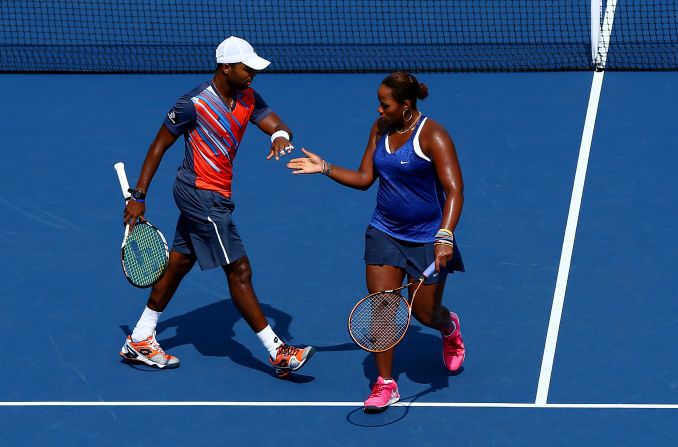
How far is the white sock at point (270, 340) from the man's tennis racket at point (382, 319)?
873 millimetres

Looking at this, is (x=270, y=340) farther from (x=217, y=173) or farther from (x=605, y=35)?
(x=605, y=35)

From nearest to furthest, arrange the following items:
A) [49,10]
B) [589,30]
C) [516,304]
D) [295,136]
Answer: [516,304]
[295,136]
[589,30]
[49,10]

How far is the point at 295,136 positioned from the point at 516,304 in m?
3.80

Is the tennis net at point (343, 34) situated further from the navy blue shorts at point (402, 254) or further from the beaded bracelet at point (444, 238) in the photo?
the beaded bracelet at point (444, 238)

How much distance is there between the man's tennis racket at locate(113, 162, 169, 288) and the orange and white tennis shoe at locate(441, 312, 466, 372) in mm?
1877

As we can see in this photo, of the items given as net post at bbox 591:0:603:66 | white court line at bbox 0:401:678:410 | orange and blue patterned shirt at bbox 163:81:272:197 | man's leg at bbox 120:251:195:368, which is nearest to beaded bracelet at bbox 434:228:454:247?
white court line at bbox 0:401:678:410

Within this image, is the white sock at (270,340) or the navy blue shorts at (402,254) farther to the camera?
the white sock at (270,340)

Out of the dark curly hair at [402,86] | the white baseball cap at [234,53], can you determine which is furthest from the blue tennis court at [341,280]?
the white baseball cap at [234,53]

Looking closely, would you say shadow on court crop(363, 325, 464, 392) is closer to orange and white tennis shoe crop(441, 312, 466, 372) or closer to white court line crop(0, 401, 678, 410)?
orange and white tennis shoe crop(441, 312, 466, 372)

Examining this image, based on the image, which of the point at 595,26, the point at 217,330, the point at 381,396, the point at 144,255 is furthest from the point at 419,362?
the point at 595,26

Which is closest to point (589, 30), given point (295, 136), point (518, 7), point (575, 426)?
point (518, 7)

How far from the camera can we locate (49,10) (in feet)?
53.5

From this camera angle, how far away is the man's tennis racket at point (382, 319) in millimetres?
8000

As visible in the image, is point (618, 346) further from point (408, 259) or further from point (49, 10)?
point (49, 10)
